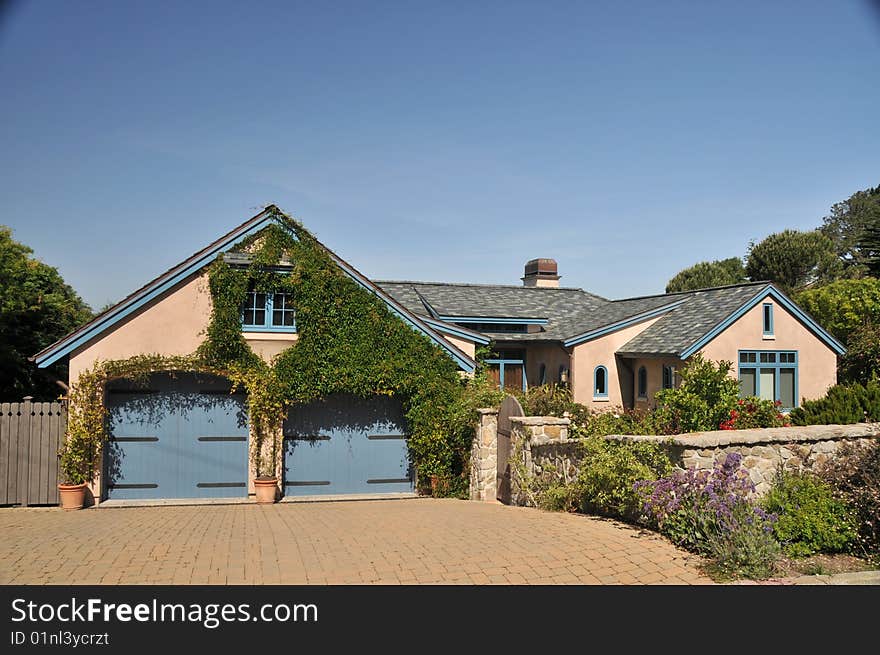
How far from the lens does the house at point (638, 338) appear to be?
22.5 meters

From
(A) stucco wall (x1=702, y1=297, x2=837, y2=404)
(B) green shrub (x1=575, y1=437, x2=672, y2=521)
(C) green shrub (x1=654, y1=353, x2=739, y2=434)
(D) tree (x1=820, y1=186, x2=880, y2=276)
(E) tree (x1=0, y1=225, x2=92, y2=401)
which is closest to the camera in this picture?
(B) green shrub (x1=575, y1=437, x2=672, y2=521)

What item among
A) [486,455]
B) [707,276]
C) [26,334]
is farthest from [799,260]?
[26,334]

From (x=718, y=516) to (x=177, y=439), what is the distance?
10404 mm

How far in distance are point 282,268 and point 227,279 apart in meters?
1.14

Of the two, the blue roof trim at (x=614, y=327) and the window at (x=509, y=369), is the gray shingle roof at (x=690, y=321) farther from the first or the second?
the window at (x=509, y=369)

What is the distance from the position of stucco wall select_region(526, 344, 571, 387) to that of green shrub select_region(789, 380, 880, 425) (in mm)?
11265

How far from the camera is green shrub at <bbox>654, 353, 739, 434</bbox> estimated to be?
12055mm

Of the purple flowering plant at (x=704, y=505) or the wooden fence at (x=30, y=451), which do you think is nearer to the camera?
the purple flowering plant at (x=704, y=505)

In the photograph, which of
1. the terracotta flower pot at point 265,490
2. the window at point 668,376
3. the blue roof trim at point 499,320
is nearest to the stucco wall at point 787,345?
the window at point 668,376

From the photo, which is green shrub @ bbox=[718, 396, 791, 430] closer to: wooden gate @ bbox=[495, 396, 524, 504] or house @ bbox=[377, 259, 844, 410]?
wooden gate @ bbox=[495, 396, 524, 504]

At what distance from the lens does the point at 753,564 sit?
22.7 feet

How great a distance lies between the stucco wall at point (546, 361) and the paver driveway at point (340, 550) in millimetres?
14890

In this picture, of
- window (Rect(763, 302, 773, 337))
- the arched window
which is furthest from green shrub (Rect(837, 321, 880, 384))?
the arched window
